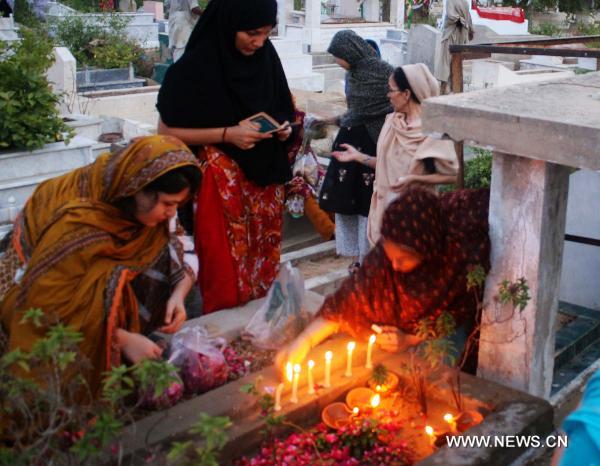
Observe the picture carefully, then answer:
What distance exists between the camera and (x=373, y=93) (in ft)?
15.5

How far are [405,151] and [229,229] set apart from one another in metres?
1.08

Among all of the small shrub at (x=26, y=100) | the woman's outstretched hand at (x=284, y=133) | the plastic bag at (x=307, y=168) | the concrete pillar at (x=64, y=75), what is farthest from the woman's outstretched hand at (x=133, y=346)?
the concrete pillar at (x=64, y=75)

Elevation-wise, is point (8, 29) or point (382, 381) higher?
point (8, 29)

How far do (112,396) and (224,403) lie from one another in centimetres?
104

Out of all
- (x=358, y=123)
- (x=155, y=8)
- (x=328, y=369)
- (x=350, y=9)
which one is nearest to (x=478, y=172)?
(x=358, y=123)

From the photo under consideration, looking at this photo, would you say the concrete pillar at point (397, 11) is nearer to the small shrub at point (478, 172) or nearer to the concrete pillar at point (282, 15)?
the concrete pillar at point (282, 15)

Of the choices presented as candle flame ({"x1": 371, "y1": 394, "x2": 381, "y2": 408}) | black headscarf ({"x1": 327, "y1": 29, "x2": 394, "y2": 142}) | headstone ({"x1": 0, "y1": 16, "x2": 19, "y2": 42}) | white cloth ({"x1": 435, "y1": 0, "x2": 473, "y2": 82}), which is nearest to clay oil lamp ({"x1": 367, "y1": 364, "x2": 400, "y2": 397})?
candle flame ({"x1": 371, "y1": 394, "x2": 381, "y2": 408})

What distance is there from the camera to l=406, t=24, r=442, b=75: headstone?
13.2 meters

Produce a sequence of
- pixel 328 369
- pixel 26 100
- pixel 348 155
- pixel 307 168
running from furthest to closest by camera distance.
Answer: pixel 307 168, pixel 26 100, pixel 348 155, pixel 328 369

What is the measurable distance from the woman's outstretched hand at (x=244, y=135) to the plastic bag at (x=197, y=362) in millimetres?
1029

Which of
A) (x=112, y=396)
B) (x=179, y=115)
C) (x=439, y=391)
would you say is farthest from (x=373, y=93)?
(x=112, y=396)

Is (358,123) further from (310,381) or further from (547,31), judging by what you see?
A: (547,31)

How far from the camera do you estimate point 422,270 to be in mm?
3223

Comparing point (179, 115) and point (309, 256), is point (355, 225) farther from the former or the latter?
point (179, 115)
